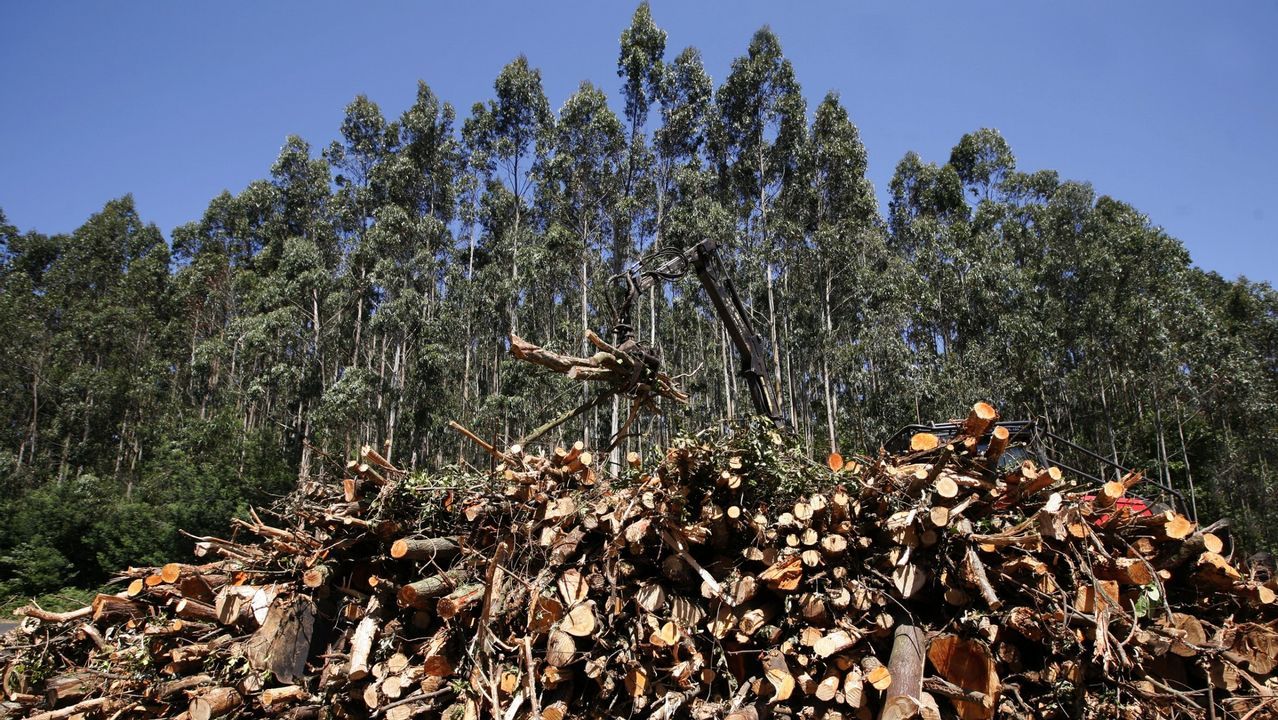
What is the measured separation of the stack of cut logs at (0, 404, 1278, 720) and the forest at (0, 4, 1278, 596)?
17.0 metres

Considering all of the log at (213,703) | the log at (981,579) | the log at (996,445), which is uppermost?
the log at (996,445)

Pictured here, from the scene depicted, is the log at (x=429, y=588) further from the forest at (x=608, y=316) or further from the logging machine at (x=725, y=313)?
the forest at (x=608, y=316)

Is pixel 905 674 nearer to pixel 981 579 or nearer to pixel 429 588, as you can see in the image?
pixel 981 579

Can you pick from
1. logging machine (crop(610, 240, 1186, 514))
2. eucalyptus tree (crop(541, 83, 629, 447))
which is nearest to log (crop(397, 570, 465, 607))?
logging machine (crop(610, 240, 1186, 514))

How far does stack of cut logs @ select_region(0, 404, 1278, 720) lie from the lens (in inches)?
153

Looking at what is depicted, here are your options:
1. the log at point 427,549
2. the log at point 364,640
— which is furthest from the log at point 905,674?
the log at point 364,640

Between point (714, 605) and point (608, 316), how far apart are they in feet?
51.1

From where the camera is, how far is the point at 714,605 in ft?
14.4

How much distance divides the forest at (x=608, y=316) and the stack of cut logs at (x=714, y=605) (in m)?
17.0

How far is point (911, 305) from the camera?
28984 millimetres

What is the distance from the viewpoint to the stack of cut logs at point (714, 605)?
3.88m

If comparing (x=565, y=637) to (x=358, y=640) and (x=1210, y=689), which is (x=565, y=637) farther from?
(x=1210, y=689)

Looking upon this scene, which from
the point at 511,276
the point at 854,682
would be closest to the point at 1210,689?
the point at 854,682

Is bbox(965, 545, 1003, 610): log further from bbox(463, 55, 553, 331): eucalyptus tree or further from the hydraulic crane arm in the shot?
bbox(463, 55, 553, 331): eucalyptus tree
